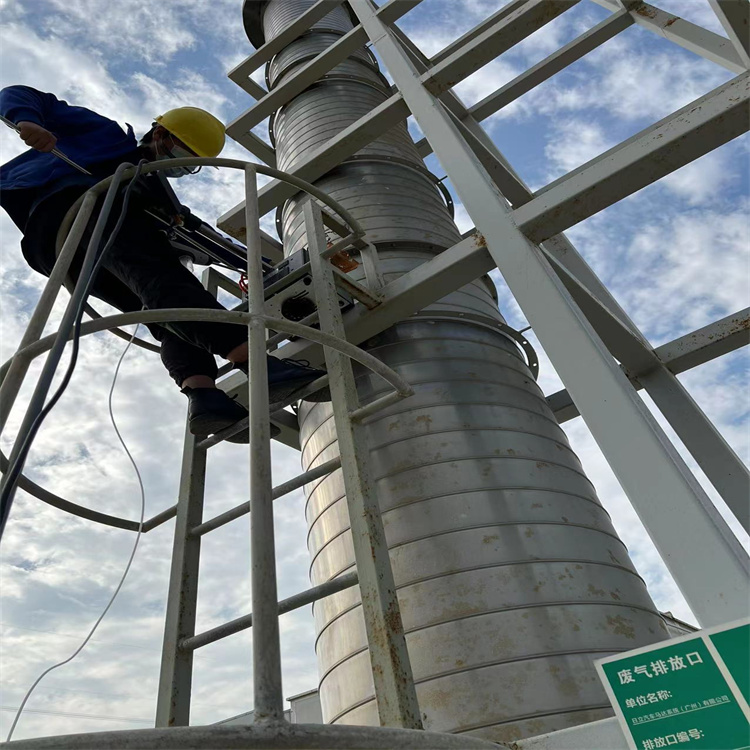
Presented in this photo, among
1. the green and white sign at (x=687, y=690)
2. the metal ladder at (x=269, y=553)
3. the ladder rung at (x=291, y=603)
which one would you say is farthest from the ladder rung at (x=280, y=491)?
the green and white sign at (x=687, y=690)

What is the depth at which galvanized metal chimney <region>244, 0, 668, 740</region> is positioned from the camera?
8.46 ft

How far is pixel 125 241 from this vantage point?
9.89 feet

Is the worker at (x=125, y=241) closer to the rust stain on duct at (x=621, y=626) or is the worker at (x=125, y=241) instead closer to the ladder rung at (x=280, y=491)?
the ladder rung at (x=280, y=491)

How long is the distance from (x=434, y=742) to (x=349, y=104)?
6.11 meters

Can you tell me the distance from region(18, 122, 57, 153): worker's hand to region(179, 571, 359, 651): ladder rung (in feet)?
7.27

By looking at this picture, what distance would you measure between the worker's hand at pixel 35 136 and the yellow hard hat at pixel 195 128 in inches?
35.8

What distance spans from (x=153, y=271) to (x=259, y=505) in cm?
174

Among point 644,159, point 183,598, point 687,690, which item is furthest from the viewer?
point 644,159

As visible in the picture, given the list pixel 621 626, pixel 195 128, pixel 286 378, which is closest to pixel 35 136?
pixel 195 128

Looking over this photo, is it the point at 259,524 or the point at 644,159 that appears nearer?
the point at 259,524

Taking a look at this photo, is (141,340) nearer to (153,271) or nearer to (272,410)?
(153,271)

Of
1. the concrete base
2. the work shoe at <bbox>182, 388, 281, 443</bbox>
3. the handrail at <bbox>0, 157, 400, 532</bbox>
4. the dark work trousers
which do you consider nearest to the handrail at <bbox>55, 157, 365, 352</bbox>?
the handrail at <bbox>0, 157, 400, 532</bbox>

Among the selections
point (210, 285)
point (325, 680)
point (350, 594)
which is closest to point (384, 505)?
point (350, 594)

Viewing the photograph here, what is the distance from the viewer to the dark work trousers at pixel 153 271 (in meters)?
2.93
